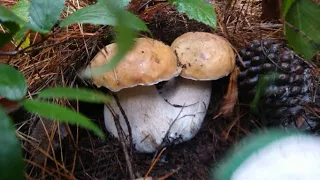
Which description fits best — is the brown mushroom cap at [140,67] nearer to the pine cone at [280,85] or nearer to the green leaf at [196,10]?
the green leaf at [196,10]

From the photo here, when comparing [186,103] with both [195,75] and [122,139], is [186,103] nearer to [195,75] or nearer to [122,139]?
[195,75]

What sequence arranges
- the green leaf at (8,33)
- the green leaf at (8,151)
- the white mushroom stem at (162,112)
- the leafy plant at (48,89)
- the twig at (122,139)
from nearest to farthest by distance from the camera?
the leafy plant at (48,89), the green leaf at (8,151), the green leaf at (8,33), the twig at (122,139), the white mushroom stem at (162,112)

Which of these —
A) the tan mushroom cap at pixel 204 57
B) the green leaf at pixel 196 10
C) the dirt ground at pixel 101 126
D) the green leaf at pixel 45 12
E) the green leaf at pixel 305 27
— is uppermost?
the green leaf at pixel 45 12

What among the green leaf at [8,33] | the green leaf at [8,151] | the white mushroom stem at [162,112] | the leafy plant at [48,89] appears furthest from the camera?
the white mushroom stem at [162,112]

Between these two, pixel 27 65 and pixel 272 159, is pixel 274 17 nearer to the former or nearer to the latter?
pixel 272 159

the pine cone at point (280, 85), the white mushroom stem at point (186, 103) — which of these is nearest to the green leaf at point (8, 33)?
the white mushroom stem at point (186, 103)

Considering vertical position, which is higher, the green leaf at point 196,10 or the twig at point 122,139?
the green leaf at point 196,10

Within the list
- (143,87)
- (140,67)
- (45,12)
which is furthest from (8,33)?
(143,87)

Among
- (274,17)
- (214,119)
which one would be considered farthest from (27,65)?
(274,17)
